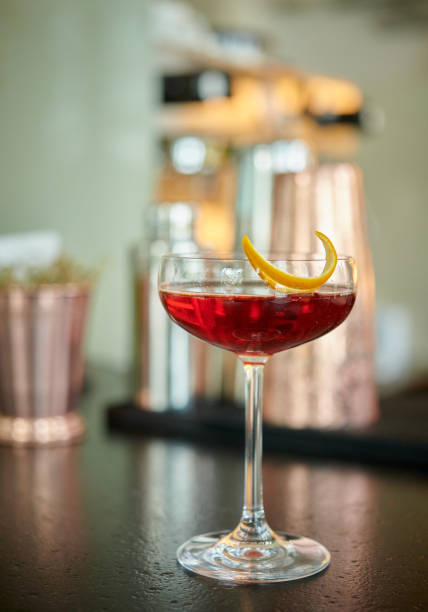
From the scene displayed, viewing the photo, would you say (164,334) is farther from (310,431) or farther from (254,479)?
(254,479)

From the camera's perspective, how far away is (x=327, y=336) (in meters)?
0.99

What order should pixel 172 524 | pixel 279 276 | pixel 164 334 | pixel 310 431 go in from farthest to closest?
pixel 164 334 → pixel 310 431 → pixel 172 524 → pixel 279 276

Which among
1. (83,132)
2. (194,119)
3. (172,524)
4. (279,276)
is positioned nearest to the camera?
(279,276)

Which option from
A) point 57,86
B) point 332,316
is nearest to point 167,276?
point 332,316

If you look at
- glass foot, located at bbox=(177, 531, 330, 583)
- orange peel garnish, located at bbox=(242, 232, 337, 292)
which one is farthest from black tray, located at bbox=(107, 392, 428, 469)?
orange peel garnish, located at bbox=(242, 232, 337, 292)

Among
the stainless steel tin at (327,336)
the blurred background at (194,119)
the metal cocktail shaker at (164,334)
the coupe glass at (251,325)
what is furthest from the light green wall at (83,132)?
the coupe glass at (251,325)

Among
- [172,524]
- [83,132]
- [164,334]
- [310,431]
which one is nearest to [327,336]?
[310,431]

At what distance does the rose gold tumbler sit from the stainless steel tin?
0.27m

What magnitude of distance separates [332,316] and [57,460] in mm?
464

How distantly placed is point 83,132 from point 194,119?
161cm

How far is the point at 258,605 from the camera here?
55 centimetres

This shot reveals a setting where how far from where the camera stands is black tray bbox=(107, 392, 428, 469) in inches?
36.9

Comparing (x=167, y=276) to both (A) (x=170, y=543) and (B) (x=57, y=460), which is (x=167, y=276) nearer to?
(A) (x=170, y=543)

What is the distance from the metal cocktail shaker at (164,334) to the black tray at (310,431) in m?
0.03
